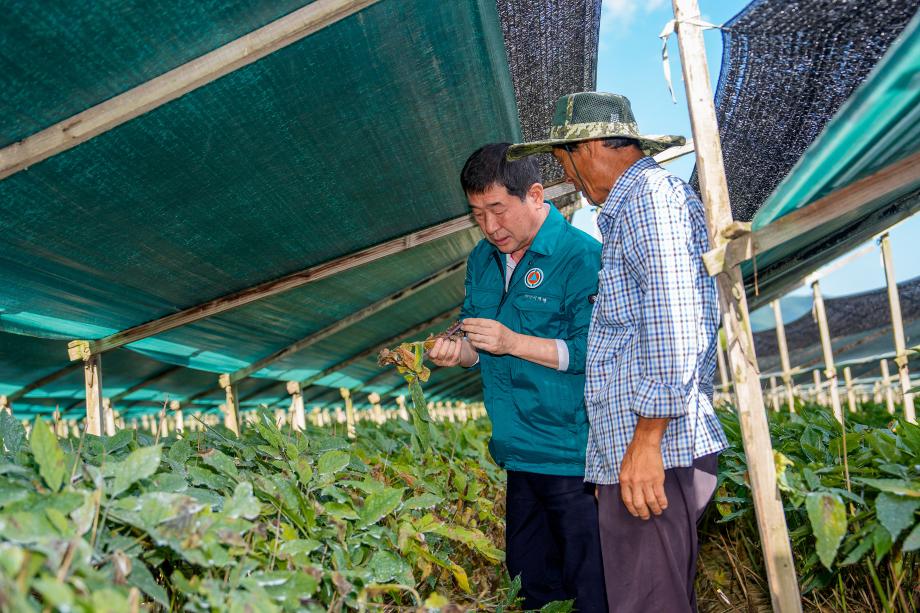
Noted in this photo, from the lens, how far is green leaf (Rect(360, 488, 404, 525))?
2.21m

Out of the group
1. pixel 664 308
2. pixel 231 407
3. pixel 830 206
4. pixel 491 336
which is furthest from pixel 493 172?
pixel 231 407

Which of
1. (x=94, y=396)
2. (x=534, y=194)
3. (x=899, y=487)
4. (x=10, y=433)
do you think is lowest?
(x=899, y=487)

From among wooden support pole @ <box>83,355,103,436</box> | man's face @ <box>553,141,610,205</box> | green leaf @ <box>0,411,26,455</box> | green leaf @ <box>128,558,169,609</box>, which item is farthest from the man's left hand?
wooden support pole @ <box>83,355,103,436</box>

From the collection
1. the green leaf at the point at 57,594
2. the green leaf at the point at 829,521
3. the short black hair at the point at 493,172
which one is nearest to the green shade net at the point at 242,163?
the short black hair at the point at 493,172

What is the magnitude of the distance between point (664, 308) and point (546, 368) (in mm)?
871

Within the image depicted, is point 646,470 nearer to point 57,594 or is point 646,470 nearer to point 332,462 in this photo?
point 332,462

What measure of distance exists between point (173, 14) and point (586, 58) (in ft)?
8.92

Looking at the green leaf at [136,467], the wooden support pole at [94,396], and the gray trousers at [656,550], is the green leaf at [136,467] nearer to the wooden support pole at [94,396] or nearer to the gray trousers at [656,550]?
the gray trousers at [656,550]

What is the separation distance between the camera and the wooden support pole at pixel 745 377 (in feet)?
6.43

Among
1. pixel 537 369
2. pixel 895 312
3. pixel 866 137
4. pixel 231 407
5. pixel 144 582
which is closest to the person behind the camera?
pixel 144 582

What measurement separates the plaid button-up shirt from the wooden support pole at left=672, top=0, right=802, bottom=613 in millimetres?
70

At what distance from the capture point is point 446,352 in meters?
2.85

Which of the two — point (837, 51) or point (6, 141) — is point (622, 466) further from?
point (6, 141)

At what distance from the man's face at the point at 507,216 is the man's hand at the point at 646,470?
108 cm
